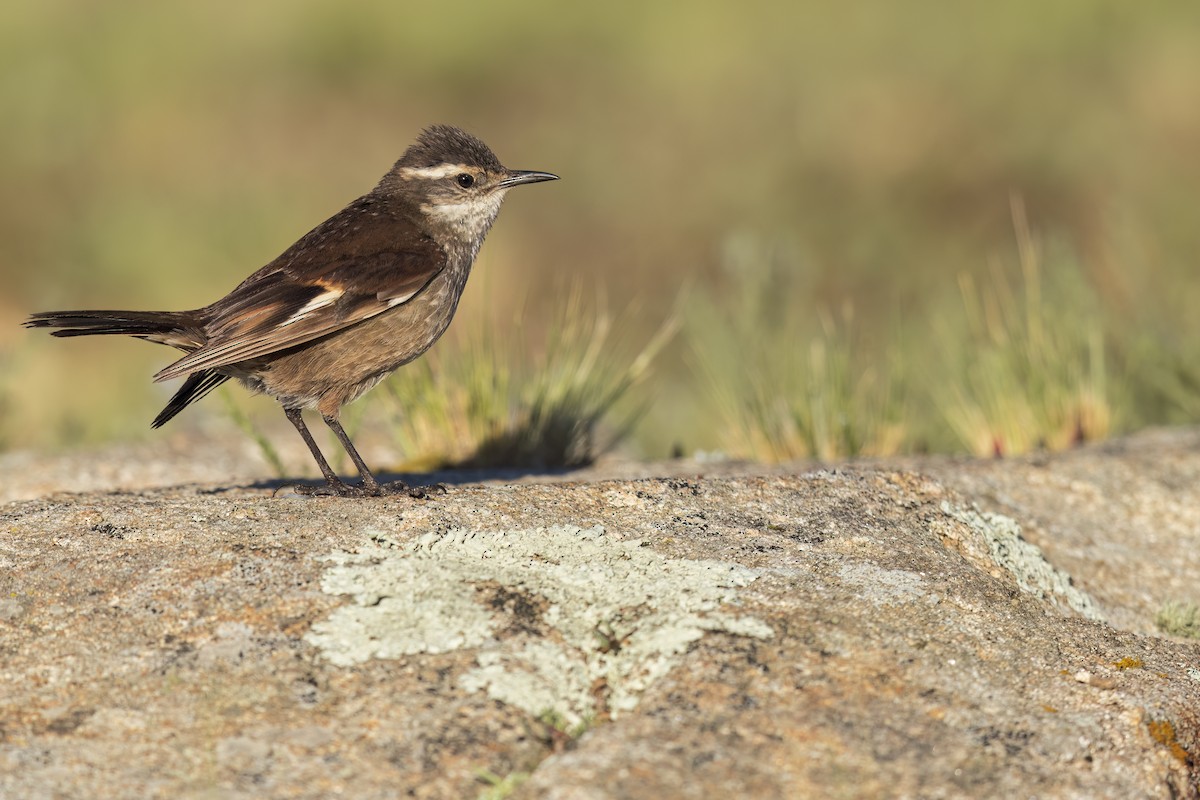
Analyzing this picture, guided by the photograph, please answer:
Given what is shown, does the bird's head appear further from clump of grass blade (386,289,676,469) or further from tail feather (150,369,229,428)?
tail feather (150,369,229,428)

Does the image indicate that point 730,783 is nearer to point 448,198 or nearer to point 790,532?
point 790,532

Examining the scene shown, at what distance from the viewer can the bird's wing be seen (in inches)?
204

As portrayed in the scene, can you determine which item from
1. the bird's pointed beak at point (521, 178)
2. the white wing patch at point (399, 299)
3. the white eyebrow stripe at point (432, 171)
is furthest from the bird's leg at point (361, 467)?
the bird's pointed beak at point (521, 178)

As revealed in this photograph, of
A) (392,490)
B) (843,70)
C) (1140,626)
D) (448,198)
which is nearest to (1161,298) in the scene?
(1140,626)

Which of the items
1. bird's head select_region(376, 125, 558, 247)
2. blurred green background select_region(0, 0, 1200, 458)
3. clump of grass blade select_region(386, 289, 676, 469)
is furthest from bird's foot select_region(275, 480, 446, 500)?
blurred green background select_region(0, 0, 1200, 458)

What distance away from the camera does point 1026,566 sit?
462cm

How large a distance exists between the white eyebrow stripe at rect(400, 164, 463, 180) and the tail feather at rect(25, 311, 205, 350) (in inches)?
52.9

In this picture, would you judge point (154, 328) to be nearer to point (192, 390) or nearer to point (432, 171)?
point (192, 390)

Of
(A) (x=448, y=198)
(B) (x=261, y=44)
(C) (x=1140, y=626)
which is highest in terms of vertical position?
(B) (x=261, y=44)

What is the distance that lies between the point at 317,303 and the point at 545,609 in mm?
2146

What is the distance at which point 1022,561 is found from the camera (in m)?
4.64

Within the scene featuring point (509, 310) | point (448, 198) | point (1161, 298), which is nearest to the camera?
point (448, 198)

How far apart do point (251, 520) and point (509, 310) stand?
8022 mm

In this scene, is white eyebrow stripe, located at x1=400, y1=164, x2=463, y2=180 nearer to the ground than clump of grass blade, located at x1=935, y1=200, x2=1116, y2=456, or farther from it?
farther from it
